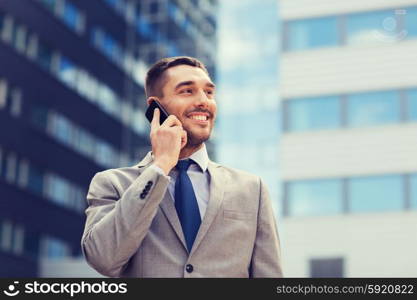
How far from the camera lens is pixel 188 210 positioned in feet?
10.6

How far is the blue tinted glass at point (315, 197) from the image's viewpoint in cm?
3003

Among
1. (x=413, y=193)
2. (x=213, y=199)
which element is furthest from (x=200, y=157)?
(x=413, y=193)

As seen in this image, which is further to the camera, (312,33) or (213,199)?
(312,33)

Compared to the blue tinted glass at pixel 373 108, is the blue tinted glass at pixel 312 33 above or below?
above

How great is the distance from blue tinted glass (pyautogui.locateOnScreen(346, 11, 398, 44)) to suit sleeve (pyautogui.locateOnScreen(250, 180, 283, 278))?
92.7ft

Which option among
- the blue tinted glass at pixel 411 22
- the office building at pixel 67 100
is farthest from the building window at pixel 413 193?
the office building at pixel 67 100

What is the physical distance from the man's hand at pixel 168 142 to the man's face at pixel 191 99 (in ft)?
0.29

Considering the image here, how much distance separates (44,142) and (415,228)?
21.2 metres

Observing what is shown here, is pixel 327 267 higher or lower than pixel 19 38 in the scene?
lower

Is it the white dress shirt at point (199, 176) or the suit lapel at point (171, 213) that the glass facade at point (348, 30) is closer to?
the white dress shirt at point (199, 176)

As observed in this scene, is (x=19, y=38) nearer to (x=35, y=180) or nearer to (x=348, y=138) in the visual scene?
(x=35, y=180)

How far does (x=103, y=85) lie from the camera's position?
50188mm

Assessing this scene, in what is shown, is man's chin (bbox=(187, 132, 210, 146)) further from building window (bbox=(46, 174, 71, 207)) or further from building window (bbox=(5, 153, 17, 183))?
building window (bbox=(46, 174, 71, 207))

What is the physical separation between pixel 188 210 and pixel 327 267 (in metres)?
27.3
